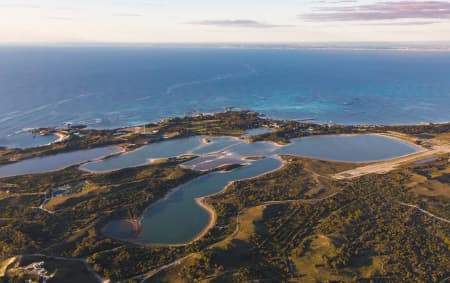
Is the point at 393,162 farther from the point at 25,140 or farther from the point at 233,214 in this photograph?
the point at 25,140

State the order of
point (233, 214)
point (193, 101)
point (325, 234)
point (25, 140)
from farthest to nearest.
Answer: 1. point (193, 101)
2. point (25, 140)
3. point (233, 214)
4. point (325, 234)

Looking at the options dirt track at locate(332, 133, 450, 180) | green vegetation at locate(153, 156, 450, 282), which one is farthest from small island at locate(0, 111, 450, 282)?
dirt track at locate(332, 133, 450, 180)

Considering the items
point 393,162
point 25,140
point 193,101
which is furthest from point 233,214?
point 193,101

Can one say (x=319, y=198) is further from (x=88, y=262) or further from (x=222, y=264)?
(x=88, y=262)

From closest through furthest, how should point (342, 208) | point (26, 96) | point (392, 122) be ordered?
point (342, 208), point (392, 122), point (26, 96)

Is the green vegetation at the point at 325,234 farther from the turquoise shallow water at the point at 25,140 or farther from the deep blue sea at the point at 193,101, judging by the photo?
the deep blue sea at the point at 193,101

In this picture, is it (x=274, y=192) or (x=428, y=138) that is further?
(x=428, y=138)

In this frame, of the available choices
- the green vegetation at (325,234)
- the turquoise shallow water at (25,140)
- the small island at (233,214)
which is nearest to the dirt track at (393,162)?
the small island at (233,214)

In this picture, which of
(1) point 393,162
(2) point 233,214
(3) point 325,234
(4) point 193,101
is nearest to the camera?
(3) point 325,234

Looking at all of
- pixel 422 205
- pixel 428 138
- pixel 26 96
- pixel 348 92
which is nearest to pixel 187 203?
pixel 422 205

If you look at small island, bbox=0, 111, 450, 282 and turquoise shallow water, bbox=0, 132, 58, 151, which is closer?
small island, bbox=0, 111, 450, 282

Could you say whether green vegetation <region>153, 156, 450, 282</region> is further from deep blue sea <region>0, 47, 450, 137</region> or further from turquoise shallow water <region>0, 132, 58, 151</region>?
deep blue sea <region>0, 47, 450, 137</region>
